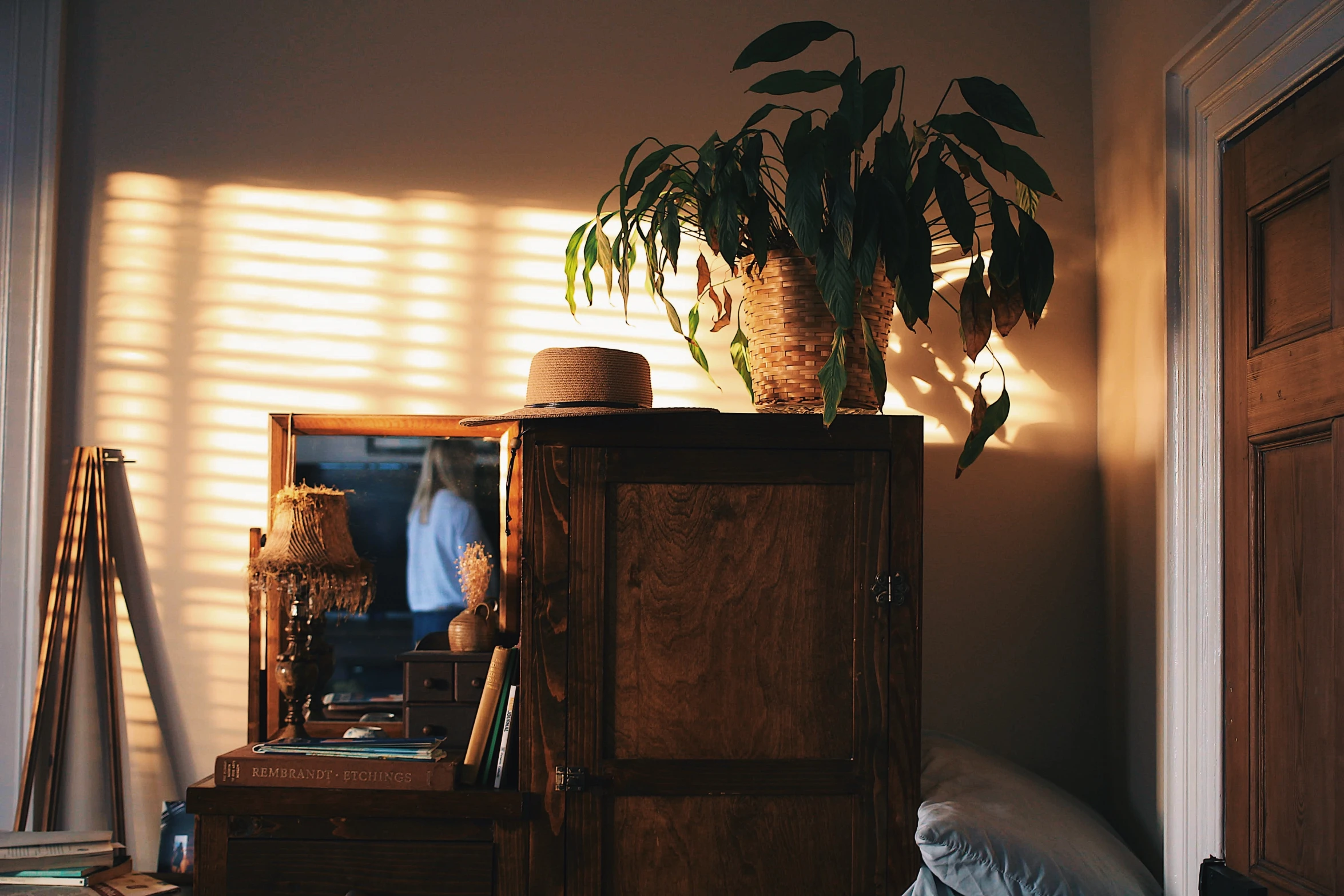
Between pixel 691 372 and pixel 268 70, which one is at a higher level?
pixel 268 70

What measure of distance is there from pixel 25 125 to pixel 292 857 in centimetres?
189

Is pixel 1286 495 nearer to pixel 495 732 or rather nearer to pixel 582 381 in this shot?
pixel 582 381

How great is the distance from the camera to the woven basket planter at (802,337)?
79.1 inches

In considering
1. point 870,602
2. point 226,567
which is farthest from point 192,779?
point 870,602

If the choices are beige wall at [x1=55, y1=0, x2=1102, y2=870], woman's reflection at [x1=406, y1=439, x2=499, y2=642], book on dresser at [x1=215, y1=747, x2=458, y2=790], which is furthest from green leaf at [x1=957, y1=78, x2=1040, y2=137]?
book on dresser at [x1=215, y1=747, x2=458, y2=790]

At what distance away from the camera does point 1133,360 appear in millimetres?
2355

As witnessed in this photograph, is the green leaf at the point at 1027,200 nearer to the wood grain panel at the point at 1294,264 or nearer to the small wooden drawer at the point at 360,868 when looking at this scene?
the wood grain panel at the point at 1294,264

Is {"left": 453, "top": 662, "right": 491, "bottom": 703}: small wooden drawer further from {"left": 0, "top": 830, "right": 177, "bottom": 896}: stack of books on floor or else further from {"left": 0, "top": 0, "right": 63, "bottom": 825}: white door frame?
{"left": 0, "top": 0, "right": 63, "bottom": 825}: white door frame

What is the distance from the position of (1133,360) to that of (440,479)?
5.43 ft

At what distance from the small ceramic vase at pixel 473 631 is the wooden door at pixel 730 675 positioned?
1.41 ft

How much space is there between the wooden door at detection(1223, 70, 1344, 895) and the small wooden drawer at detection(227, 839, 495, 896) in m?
Answer: 1.37

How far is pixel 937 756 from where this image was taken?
2.13 m

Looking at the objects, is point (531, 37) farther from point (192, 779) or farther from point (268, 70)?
point (192, 779)

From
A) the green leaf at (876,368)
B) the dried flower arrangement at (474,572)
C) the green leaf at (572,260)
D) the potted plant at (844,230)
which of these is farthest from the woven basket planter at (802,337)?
the dried flower arrangement at (474,572)
